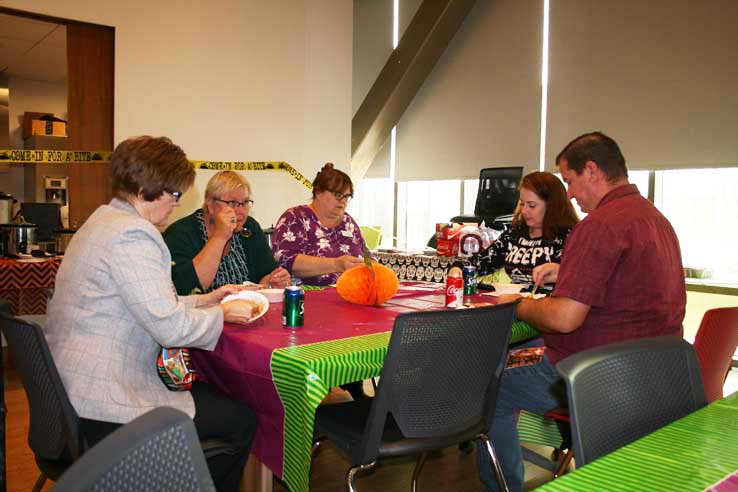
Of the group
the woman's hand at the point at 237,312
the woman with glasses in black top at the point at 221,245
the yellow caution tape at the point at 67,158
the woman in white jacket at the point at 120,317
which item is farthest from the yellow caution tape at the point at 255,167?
the woman in white jacket at the point at 120,317

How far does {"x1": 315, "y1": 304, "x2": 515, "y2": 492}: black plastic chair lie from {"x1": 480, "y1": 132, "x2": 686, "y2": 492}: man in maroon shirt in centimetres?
26

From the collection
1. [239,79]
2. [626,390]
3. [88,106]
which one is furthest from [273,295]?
[239,79]

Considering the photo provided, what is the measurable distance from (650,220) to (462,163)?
5.97m

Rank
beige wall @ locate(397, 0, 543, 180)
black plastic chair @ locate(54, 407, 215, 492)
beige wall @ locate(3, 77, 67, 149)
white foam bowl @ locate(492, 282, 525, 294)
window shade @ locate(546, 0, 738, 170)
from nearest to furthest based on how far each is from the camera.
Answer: black plastic chair @ locate(54, 407, 215, 492), white foam bowl @ locate(492, 282, 525, 294), window shade @ locate(546, 0, 738, 170), beige wall @ locate(397, 0, 543, 180), beige wall @ locate(3, 77, 67, 149)

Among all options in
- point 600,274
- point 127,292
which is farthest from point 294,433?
point 600,274

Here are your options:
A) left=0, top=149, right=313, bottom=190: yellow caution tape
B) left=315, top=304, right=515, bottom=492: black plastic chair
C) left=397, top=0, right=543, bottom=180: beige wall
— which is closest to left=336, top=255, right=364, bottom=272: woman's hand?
left=315, top=304, right=515, bottom=492: black plastic chair

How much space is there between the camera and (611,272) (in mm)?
1892

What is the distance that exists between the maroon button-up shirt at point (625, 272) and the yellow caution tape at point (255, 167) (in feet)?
13.9

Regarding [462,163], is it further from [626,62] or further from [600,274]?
[600,274]

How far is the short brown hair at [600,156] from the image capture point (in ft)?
6.94

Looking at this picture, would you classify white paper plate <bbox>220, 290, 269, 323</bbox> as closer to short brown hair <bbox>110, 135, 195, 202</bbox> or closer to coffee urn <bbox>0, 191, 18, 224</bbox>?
short brown hair <bbox>110, 135, 195, 202</bbox>

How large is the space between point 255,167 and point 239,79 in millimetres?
837

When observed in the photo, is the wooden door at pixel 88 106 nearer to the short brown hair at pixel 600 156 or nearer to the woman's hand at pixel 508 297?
the woman's hand at pixel 508 297

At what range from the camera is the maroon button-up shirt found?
6.17 feet
